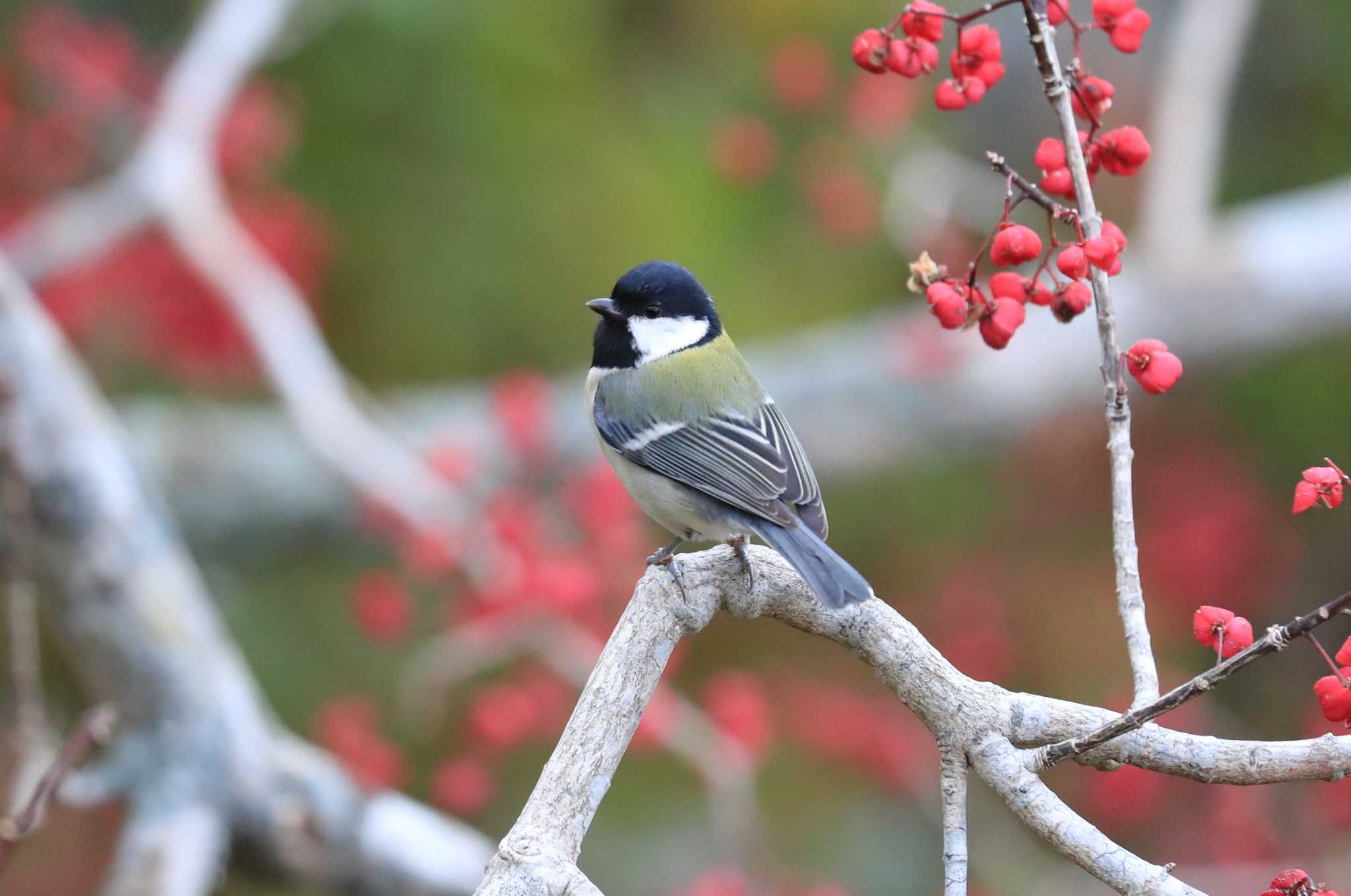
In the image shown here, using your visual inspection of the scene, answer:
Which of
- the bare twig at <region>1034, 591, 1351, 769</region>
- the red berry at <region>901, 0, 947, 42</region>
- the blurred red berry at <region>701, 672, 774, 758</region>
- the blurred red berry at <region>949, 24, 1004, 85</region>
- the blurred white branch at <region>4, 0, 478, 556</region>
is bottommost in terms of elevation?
the bare twig at <region>1034, 591, 1351, 769</region>

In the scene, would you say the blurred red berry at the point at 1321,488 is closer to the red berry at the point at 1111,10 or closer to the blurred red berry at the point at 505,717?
the red berry at the point at 1111,10

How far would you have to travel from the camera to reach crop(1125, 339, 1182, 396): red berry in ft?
3.80

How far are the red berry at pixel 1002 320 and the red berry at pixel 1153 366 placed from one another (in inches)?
4.0

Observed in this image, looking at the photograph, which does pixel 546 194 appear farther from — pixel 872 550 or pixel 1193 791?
pixel 1193 791

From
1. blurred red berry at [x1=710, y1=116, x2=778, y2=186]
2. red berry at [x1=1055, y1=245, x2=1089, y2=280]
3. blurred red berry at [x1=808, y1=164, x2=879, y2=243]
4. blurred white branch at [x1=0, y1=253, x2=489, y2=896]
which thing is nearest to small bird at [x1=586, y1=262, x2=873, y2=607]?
red berry at [x1=1055, y1=245, x2=1089, y2=280]

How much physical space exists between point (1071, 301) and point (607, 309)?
3.54ft

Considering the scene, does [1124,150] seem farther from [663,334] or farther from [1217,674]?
[663,334]

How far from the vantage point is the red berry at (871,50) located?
4.03 feet

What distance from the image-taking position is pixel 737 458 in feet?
6.50

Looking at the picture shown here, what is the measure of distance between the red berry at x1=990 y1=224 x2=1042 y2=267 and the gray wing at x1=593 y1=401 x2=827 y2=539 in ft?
2.15

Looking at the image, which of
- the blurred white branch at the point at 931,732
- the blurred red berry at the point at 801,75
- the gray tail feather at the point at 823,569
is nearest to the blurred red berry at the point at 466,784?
the gray tail feather at the point at 823,569

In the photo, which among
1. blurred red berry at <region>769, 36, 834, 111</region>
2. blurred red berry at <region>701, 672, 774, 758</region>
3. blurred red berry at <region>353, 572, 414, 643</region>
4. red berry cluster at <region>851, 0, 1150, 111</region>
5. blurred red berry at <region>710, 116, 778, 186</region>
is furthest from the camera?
blurred red berry at <region>769, 36, 834, 111</region>

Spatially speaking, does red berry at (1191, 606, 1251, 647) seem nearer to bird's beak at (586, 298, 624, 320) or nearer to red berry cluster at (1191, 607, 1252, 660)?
red berry cluster at (1191, 607, 1252, 660)

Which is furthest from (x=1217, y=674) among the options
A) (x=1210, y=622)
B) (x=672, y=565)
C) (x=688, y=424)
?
(x=688, y=424)
